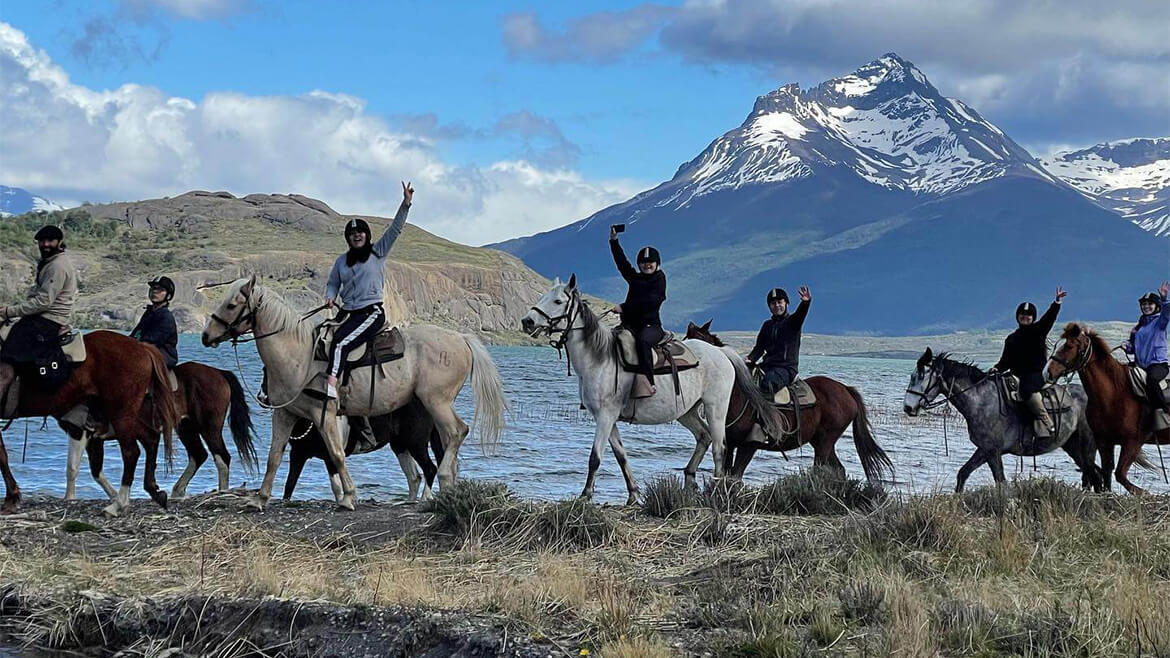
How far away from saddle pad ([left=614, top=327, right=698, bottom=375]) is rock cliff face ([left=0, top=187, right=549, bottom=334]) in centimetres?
9401

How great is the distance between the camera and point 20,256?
12231 centimetres

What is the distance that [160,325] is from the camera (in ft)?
47.2

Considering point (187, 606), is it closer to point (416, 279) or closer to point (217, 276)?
point (217, 276)

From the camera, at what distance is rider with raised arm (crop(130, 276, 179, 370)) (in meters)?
14.3

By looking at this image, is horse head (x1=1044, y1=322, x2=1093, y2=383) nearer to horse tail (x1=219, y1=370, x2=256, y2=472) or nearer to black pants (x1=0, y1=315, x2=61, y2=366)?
horse tail (x1=219, y1=370, x2=256, y2=472)

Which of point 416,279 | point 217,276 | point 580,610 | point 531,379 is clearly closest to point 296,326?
point 580,610

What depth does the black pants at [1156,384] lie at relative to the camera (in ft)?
48.2

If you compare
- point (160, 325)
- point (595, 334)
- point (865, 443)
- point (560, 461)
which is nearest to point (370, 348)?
point (595, 334)

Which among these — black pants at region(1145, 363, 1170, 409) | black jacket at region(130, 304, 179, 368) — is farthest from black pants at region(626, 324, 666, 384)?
black pants at region(1145, 363, 1170, 409)

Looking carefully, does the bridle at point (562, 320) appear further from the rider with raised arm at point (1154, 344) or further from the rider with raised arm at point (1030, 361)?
the rider with raised arm at point (1154, 344)

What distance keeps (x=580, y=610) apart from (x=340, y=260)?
6.74 metres

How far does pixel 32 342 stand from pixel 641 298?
6.26 metres

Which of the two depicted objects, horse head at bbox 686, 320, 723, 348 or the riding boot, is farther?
horse head at bbox 686, 320, 723, 348

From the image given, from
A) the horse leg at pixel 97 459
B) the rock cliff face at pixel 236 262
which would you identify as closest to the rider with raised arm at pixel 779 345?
the horse leg at pixel 97 459
